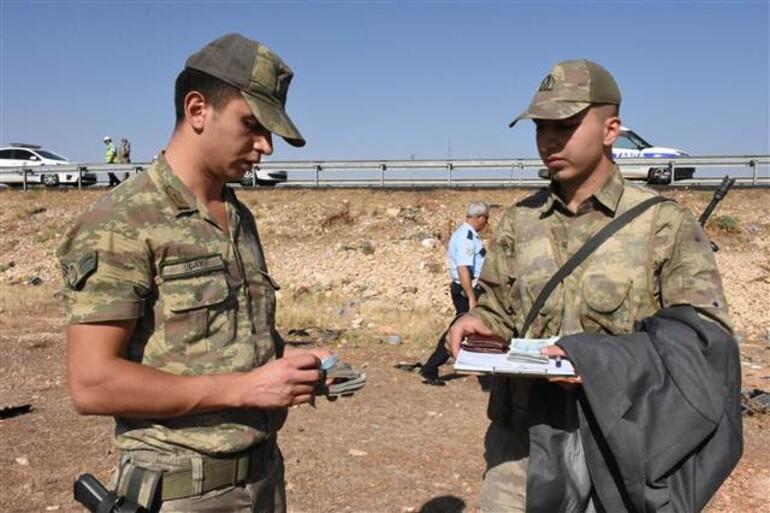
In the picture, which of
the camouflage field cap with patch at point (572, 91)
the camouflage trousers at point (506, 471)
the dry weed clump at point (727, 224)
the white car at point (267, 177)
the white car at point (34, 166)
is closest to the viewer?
the camouflage field cap with patch at point (572, 91)

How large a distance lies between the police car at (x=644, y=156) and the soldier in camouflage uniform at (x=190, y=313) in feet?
54.0

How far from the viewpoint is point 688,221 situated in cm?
277

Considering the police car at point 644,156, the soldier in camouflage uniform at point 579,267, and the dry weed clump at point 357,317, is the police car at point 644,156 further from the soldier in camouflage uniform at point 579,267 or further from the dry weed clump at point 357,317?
the soldier in camouflage uniform at point 579,267

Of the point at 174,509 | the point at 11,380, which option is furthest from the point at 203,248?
the point at 11,380

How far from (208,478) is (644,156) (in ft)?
62.1

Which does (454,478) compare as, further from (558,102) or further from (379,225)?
(379,225)

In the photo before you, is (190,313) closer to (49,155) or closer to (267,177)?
(267,177)

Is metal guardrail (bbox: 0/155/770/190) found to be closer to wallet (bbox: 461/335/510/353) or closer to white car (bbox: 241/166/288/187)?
white car (bbox: 241/166/288/187)

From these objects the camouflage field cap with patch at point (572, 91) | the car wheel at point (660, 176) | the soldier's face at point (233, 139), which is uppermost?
the car wheel at point (660, 176)

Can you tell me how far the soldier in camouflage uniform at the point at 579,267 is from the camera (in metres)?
2.69

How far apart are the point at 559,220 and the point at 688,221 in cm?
48

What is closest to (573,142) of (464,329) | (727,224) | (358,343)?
(464,329)

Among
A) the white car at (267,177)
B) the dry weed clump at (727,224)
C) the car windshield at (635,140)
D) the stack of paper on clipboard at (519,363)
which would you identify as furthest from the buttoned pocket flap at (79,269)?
the white car at (267,177)

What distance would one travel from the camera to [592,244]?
282 cm
